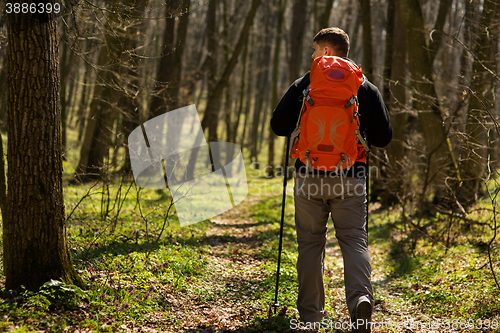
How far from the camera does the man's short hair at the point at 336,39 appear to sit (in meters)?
3.30

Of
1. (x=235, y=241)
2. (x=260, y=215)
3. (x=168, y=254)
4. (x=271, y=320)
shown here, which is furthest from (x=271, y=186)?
(x=271, y=320)

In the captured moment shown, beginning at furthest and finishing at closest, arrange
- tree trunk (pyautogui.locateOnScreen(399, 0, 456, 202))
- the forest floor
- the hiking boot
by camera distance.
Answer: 1. tree trunk (pyautogui.locateOnScreen(399, 0, 456, 202))
2. the forest floor
3. the hiking boot

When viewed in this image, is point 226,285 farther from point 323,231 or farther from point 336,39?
point 336,39

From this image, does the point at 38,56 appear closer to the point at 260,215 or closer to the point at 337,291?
the point at 337,291

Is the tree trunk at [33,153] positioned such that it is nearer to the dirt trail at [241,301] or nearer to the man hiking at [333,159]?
the dirt trail at [241,301]

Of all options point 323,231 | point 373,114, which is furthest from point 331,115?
point 323,231

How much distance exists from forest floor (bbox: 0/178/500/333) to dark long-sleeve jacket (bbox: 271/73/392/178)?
1691mm

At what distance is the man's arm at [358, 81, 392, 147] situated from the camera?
128 inches

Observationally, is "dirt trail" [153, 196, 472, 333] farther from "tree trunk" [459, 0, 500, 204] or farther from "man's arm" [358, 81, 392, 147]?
"tree trunk" [459, 0, 500, 204]

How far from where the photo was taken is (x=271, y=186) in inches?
619

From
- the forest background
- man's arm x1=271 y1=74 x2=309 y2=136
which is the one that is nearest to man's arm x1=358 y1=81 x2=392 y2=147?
man's arm x1=271 y1=74 x2=309 y2=136

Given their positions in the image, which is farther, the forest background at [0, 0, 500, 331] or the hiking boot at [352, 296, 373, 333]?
the forest background at [0, 0, 500, 331]

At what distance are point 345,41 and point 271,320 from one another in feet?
8.50

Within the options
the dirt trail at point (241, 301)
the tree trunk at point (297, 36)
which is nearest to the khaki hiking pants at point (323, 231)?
the dirt trail at point (241, 301)
